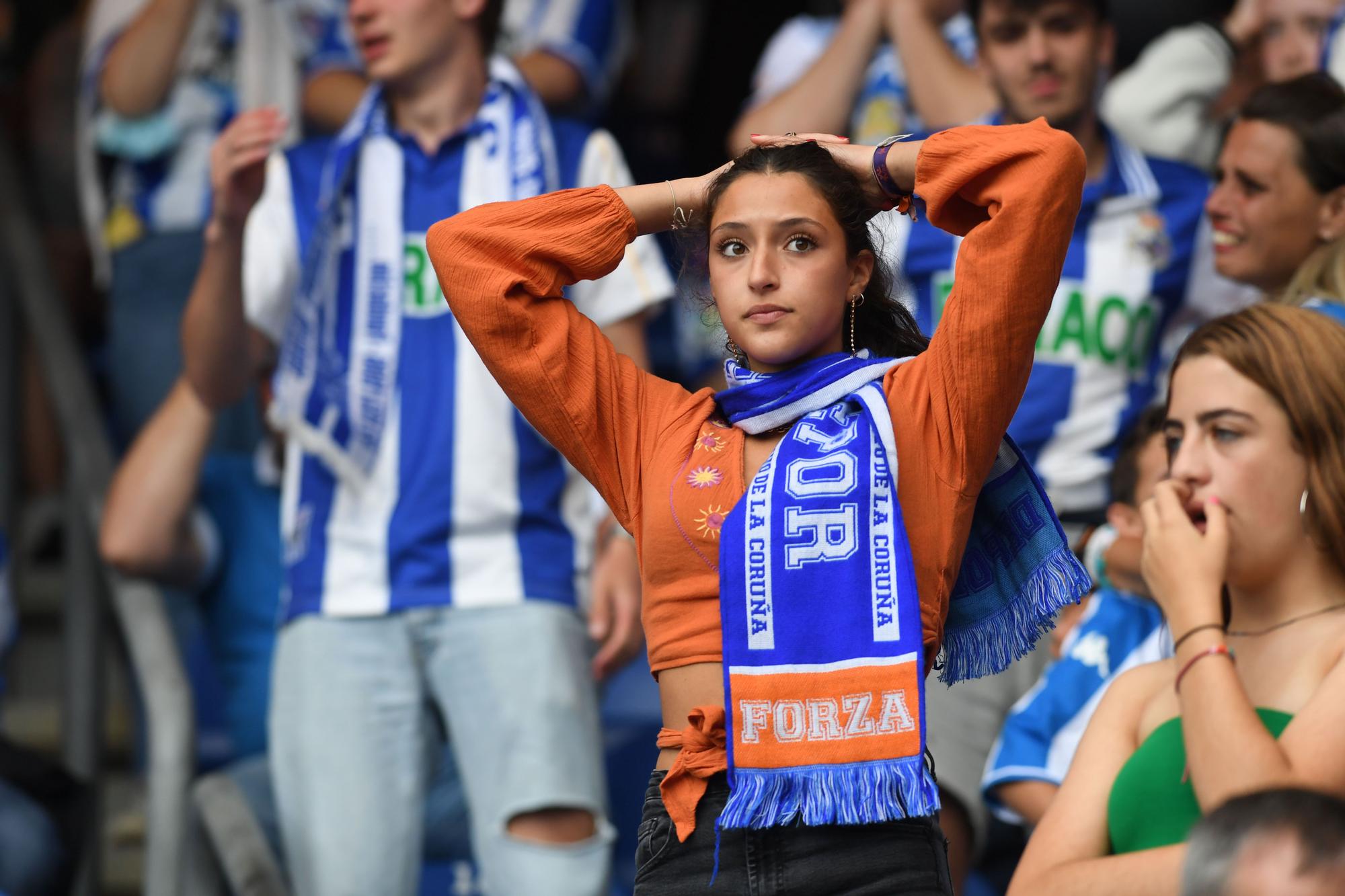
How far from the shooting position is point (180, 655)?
3553 millimetres

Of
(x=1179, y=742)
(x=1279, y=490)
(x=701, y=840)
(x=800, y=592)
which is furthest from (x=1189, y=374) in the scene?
(x=701, y=840)

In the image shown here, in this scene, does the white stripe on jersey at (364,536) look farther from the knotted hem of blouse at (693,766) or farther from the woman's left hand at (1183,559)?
the woman's left hand at (1183,559)

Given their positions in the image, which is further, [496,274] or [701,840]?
[496,274]

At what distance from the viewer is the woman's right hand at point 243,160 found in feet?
9.48

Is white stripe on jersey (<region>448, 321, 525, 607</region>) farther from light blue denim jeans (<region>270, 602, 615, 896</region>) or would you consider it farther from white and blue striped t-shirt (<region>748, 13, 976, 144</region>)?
white and blue striped t-shirt (<region>748, 13, 976, 144</region>)

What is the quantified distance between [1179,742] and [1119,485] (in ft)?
3.43

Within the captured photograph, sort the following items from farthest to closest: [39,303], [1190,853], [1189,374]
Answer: [39,303] → [1189,374] → [1190,853]

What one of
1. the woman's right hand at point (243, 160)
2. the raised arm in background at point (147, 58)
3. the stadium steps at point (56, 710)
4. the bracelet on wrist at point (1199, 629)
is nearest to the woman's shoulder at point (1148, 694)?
the bracelet on wrist at point (1199, 629)

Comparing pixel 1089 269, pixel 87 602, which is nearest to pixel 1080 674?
pixel 1089 269

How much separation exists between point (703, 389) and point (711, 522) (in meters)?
0.22

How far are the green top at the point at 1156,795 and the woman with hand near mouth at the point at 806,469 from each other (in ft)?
0.87

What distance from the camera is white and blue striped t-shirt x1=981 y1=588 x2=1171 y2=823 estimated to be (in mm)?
2797

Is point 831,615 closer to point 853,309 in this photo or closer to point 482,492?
point 853,309

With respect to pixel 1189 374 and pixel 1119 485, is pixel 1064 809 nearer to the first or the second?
pixel 1189 374
